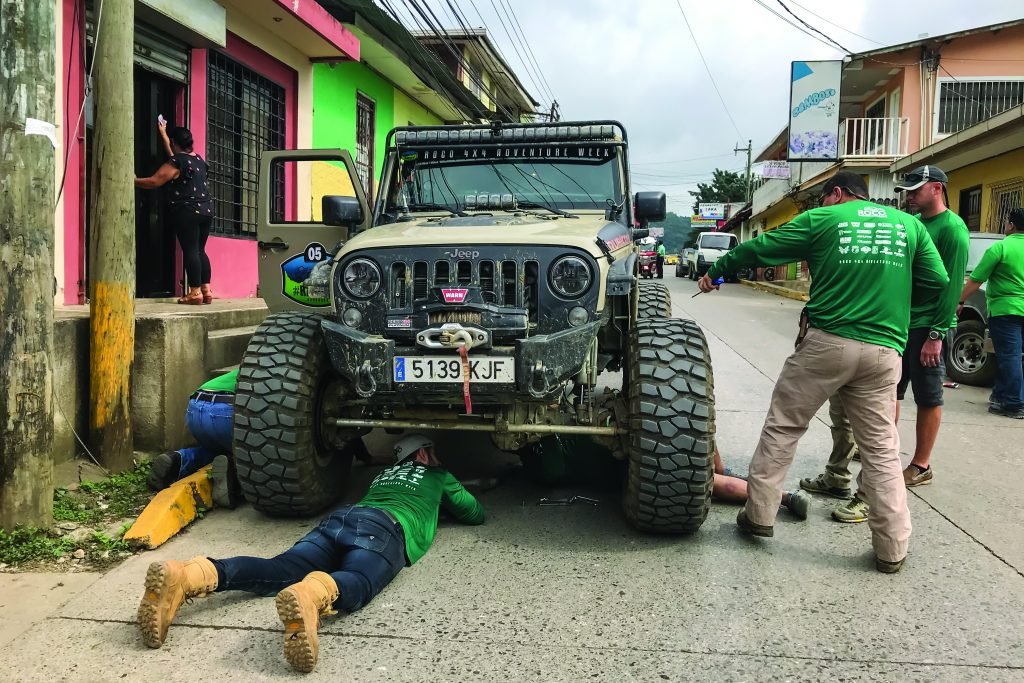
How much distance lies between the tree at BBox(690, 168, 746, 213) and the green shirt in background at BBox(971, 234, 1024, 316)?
2769 inches

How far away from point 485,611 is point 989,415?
6060 mm

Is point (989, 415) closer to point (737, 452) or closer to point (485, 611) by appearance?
point (737, 452)

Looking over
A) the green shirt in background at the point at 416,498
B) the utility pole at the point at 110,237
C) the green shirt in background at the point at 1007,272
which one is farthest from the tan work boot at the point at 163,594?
the green shirt in background at the point at 1007,272

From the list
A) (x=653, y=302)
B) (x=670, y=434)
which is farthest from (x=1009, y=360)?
(x=670, y=434)

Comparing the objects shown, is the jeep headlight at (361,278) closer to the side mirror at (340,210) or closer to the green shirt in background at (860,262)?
the side mirror at (340,210)

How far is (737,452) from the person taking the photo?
5754 mm

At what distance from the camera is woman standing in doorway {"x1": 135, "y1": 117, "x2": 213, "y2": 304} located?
6.61 m

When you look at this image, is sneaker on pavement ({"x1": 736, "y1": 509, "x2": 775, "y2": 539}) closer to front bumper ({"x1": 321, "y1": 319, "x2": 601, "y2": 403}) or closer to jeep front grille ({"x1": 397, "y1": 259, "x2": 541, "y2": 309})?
front bumper ({"x1": 321, "y1": 319, "x2": 601, "y2": 403})

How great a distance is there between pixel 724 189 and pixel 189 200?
76.2 meters

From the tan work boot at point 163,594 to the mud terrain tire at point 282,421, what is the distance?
112cm

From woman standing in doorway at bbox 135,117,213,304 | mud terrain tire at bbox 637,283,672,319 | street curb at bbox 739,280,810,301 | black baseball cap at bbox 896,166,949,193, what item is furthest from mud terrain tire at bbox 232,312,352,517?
street curb at bbox 739,280,810,301

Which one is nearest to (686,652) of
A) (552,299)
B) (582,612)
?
(582,612)

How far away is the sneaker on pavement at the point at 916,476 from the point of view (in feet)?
16.4

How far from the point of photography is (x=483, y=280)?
154 inches
